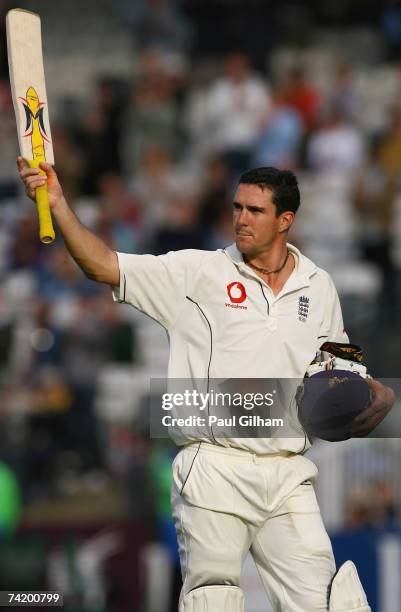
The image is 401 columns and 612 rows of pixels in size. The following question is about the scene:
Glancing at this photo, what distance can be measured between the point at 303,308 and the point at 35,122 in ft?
4.19

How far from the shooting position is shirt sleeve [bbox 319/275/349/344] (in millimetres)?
5590

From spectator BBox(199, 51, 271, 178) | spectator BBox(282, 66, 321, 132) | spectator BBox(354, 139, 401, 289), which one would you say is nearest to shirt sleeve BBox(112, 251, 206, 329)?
spectator BBox(354, 139, 401, 289)

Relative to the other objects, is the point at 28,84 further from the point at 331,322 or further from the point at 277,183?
the point at 331,322

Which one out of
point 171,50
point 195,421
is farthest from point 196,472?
point 171,50

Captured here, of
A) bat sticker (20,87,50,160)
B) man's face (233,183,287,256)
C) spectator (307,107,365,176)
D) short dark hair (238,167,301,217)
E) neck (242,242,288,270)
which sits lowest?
neck (242,242,288,270)

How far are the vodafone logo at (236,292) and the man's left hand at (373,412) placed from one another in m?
0.61

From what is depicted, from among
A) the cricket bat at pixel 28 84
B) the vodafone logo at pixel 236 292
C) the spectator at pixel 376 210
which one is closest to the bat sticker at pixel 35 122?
the cricket bat at pixel 28 84

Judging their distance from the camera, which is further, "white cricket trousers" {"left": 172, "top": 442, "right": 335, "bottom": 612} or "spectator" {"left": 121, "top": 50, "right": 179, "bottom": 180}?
"spectator" {"left": 121, "top": 50, "right": 179, "bottom": 180}

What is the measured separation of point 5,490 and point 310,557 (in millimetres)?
5014

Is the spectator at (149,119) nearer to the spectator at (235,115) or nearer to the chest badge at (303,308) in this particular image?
the spectator at (235,115)

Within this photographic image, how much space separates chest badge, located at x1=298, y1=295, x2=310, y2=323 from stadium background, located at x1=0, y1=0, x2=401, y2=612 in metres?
3.99

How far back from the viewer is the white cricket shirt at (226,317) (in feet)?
17.6

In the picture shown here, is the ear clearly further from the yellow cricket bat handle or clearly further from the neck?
the yellow cricket bat handle

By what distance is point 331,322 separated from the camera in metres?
5.62
